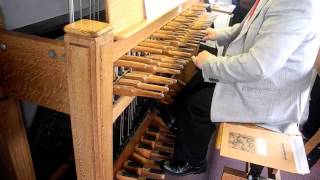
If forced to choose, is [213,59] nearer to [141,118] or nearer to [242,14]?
[141,118]

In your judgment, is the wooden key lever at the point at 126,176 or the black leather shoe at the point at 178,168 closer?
the wooden key lever at the point at 126,176

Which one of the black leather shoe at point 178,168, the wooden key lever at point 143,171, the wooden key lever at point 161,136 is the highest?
the wooden key lever at point 161,136

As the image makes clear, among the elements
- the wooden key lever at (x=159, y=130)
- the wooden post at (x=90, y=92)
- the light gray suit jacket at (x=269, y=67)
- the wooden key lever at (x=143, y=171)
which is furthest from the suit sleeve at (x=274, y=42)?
the wooden key lever at (x=159, y=130)

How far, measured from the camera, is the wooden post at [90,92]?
0.58m

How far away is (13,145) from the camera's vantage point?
901mm

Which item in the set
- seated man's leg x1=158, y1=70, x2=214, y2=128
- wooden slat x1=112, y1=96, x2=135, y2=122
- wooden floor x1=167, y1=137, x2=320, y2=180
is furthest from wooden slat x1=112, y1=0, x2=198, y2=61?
wooden floor x1=167, y1=137, x2=320, y2=180

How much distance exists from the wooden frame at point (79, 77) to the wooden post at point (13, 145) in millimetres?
12

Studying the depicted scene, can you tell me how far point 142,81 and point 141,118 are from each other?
858mm

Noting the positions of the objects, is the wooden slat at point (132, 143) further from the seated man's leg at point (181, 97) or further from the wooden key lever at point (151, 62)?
the wooden key lever at point (151, 62)

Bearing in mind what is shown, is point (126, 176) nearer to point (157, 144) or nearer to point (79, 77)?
point (157, 144)

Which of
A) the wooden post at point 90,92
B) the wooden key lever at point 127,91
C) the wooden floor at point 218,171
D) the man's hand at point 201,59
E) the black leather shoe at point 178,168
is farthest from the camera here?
the wooden floor at point 218,171

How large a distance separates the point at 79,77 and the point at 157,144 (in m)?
0.98

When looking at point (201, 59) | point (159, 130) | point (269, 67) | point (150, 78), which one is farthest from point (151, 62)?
point (159, 130)

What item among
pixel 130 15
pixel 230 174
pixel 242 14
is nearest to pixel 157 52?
pixel 130 15
